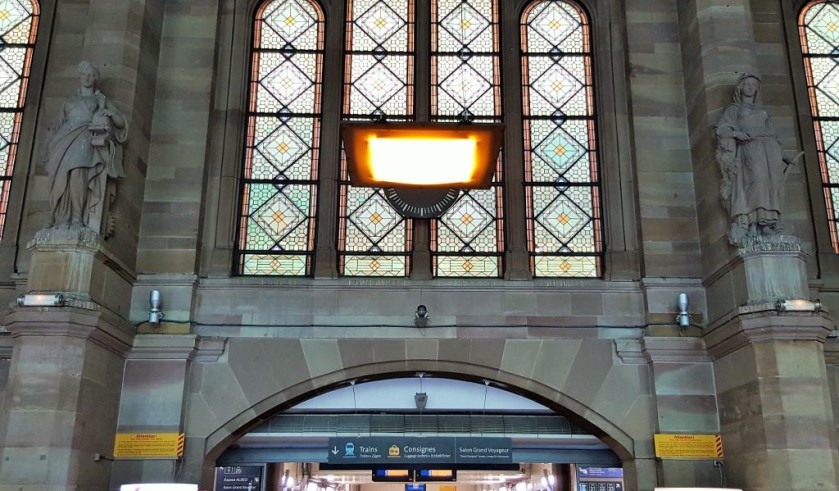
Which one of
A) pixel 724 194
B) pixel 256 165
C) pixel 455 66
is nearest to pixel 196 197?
pixel 256 165

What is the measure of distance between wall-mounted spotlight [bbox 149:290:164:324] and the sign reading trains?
261cm

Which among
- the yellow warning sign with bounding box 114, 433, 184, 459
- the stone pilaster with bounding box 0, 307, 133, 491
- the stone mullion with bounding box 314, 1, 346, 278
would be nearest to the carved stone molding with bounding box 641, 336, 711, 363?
the stone mullion with bounding box 314, 1, 346, 278

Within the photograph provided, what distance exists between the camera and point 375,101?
12391 millimetres

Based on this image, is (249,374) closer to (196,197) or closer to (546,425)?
(196,197)

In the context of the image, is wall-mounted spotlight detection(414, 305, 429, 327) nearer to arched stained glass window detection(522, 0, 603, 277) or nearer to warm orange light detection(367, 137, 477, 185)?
arched stained glass window detection(522, 0, 603, 277)

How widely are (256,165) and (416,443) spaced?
172 inches

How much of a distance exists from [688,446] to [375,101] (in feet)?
20.3

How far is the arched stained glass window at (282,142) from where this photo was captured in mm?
11648

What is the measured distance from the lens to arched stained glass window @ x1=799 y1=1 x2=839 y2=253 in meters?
12.0

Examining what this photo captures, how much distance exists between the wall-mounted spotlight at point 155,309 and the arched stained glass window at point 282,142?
1.22 metres

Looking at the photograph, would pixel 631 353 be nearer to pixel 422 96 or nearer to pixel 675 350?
pixel 675 350

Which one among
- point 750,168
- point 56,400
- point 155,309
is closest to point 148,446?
point 56,400

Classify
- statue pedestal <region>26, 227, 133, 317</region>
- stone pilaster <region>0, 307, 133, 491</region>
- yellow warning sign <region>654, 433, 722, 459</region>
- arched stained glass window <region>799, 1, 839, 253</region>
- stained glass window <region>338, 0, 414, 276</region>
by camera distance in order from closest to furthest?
stone pilaster <region>0, 307, 133, 491</region> < statue pedestal <region>26, 227, 133, 317</region> < yellow warning sign <region>654, 433, 722, 459</region> < stained glass window <region>338, 0, 414, 276</region> < arched stained glass window <region>799, 1, 839, 253</region>

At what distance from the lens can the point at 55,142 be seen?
399 inches
